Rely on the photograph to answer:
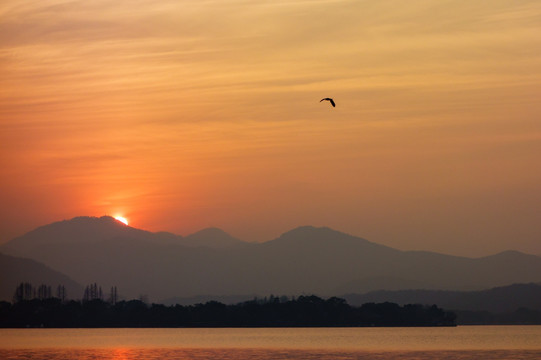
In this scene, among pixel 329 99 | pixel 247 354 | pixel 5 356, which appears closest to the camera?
pixel 329 99

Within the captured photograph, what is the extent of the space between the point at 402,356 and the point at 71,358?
2134 inches

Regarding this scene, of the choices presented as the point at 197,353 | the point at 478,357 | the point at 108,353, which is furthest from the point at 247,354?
the point at 478,357

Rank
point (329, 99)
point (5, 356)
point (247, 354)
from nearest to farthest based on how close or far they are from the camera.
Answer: point (329, 99), point (5, 356), point (247, 354)

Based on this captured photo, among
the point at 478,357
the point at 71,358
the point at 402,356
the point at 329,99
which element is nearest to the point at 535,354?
the point at 478,357

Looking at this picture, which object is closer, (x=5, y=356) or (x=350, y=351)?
(x=5, y=356)

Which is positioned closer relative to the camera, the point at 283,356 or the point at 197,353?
the point at 283,356

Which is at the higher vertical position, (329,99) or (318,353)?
(329,99)

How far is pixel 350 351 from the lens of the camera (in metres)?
198

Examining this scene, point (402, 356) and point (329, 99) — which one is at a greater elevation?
point (329, 99)

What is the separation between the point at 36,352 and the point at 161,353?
22.4 metres

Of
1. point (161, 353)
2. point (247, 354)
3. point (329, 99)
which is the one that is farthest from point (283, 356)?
point (329, 99)

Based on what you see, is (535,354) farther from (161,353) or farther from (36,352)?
(36,352)

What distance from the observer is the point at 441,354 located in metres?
189

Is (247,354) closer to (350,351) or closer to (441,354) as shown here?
(350,351)
